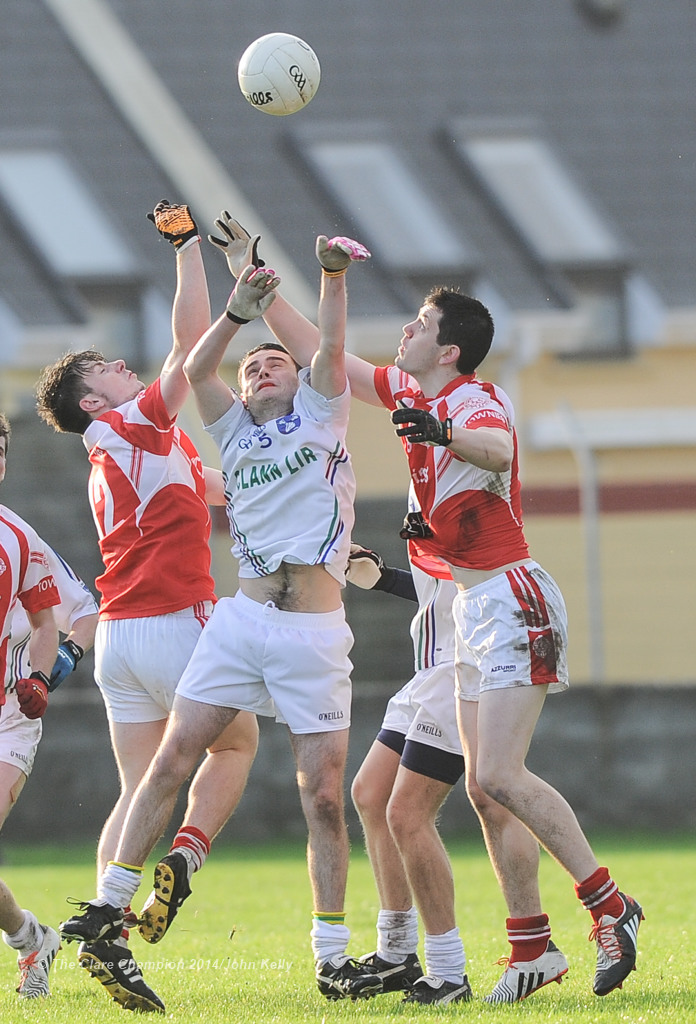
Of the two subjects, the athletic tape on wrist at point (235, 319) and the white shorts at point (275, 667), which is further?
the white shorts at point (275, 667)

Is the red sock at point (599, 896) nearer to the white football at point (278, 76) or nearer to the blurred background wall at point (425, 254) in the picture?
the white football at point (278, 76)

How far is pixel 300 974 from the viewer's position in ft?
22.3

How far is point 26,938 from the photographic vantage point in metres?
6.57

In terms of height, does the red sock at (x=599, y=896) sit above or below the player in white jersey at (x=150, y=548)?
below

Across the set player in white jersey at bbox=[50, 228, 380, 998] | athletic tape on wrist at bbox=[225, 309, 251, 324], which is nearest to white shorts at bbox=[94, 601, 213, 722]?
player in white jersey at bbox=[50, 228, 380, 998]

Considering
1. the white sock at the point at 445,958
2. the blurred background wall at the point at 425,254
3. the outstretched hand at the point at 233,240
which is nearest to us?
the white sock at the point at 445,958

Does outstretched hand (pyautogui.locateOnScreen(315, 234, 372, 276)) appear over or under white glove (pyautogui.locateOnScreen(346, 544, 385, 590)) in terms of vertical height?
over

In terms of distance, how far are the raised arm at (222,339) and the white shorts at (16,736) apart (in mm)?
1562

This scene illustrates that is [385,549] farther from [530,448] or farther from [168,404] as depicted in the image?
[168,404]

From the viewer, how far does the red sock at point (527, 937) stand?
6039mm

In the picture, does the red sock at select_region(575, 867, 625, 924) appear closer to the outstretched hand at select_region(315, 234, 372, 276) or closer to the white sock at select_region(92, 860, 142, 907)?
the white sock at select_region(92, 860, 142, 907)

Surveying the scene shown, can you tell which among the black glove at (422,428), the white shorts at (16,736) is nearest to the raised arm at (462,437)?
the black glove at (422,428)

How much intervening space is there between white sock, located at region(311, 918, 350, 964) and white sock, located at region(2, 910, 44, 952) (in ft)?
4.23

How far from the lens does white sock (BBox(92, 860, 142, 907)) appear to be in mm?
5816
